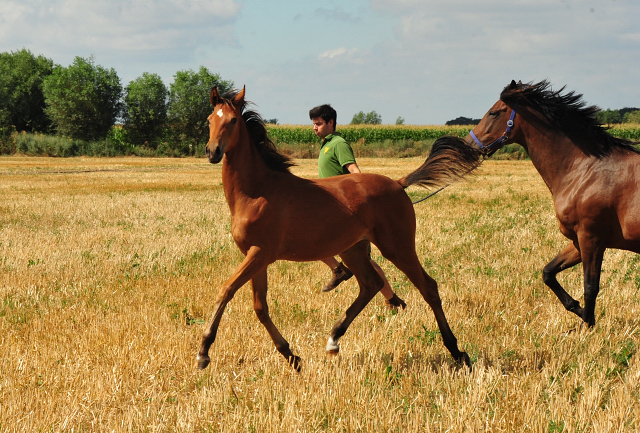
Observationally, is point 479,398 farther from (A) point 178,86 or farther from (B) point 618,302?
(A) point 178,86

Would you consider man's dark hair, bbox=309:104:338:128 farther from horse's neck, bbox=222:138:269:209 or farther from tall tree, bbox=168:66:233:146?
tall tree, bbox=168:66:233:146

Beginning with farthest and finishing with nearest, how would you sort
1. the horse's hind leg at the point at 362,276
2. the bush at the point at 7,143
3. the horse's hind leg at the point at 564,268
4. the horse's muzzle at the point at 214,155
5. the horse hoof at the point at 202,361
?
1. the bush at the point at 7,143
2. the horse's hind leg at the point at 564,268
3. the horse's hind leg at the point at 362,276
4. the horse hoof at the point at 202,361
5. the horse's muzzle at the point at 214,155

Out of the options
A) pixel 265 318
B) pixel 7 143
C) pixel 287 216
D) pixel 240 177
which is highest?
pixel 240 177

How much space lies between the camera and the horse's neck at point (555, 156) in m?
5.93

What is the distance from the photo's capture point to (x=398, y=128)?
5984 cm

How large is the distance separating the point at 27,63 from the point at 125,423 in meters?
73.1

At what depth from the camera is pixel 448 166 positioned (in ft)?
18.6

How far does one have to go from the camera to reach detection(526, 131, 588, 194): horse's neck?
5930mm

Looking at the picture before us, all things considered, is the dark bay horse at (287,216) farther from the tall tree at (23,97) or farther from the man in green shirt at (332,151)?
the tall tree at (23,97)

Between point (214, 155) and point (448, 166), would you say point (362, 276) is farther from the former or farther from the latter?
point (214, 155)

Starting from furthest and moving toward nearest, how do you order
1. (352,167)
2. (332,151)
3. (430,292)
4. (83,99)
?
(83,99) < (332,151) < (352,167) < (430,292)

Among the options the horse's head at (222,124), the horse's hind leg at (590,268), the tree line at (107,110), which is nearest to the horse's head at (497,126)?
the horse's hind leg at (590,268)

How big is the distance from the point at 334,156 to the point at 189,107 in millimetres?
55046

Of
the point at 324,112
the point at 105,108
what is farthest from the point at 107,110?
the point at 324,112
